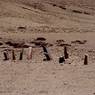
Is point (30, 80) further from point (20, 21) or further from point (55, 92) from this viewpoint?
point (20, 21)

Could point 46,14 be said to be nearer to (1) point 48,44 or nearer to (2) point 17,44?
(1) point 48,44

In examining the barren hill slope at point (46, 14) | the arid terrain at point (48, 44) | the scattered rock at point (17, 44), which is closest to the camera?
the arid terrain at point (48, 44)

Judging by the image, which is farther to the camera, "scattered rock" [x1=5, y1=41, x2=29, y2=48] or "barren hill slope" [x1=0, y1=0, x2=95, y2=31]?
"barren hill slope" [x1=0, y1=0, x2=95, y2=31]

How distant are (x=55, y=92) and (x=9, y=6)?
1766 cm

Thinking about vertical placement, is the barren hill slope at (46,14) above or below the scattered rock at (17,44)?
above

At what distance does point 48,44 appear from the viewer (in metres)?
18.1

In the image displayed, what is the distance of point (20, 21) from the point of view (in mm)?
23828

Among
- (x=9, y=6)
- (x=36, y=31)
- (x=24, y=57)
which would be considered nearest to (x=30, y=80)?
(x=24, y=57)

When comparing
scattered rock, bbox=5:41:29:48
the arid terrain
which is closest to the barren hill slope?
the arid terrain

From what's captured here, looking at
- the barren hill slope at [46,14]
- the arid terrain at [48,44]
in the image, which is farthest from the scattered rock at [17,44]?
the barren hill slope at [46,14]

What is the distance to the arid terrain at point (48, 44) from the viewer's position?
9.63 meters

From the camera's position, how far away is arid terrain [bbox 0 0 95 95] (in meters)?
9.63

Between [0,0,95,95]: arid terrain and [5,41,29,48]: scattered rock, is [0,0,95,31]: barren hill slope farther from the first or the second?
[5,41,29,48]: scattered rock

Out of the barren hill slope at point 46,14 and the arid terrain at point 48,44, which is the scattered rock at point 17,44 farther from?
the barren hill slope at point 46,14
